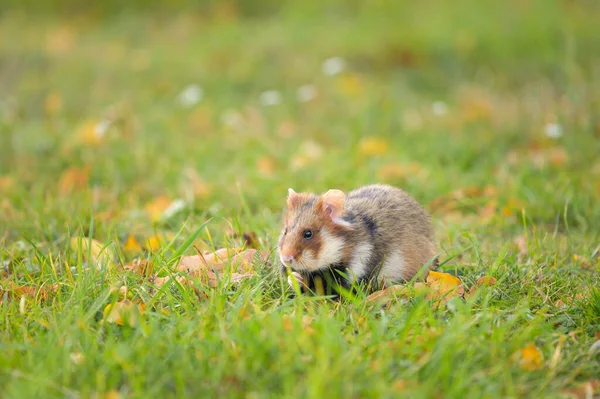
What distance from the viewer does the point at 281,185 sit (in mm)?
5223

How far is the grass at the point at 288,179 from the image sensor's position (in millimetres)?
2441

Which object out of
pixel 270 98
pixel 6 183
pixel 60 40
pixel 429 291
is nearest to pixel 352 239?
pixel 429 291

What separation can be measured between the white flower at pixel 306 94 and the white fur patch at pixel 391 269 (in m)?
4.37

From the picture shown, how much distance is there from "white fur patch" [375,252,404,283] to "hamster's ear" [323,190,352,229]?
0.90ft

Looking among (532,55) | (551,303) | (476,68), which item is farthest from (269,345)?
(532,55)

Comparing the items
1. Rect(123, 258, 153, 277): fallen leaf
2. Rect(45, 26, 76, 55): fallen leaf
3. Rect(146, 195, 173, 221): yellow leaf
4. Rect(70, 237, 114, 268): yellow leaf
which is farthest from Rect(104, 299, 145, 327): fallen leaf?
Rect(45, 26, 76, 55): fallen leaf

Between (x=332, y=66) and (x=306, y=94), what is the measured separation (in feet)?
1.83

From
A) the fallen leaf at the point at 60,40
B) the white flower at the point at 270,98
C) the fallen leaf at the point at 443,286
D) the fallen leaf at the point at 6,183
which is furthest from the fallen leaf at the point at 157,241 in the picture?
the fallen leaf at the point at 60,40

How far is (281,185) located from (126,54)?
16.0ft

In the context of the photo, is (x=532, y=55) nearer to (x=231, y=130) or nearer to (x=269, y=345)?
(x=231, y=130)

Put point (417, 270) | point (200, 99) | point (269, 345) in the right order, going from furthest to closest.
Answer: point (200, 99)
point (417, 270)
point (269, 345)

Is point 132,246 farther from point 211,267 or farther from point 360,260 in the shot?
point 360,260

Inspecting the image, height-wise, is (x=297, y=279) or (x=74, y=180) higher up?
(x=297, y=279)

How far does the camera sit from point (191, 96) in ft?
23.7
